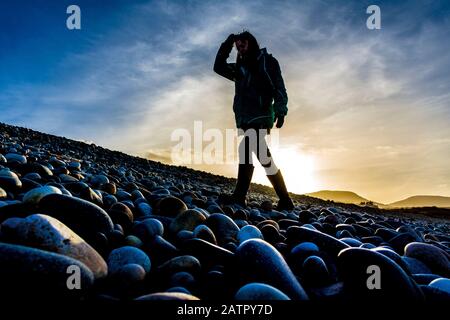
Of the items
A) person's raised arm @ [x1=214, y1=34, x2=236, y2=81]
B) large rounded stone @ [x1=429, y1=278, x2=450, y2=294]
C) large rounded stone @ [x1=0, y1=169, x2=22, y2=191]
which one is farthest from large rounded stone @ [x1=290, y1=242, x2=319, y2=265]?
person's raised arm @ [x1=214, y1=34, x2=236, y2=81]

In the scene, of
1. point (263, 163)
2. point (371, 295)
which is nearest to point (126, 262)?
point (371, 295)

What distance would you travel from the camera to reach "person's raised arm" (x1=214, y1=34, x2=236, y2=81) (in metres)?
5.68

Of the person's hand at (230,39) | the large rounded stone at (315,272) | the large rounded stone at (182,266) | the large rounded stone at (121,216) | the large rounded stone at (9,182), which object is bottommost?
the large rounded stone at (315,272)

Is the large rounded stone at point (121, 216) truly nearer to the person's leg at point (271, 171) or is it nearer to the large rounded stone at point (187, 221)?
the large rounded stone at point (187, 221)

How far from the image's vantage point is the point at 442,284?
6.76 ft

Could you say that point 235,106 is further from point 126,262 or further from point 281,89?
point 126,262

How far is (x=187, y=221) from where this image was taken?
2.97 m

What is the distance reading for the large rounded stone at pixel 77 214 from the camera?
2.31 m

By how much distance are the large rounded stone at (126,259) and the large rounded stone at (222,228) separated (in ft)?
3.01

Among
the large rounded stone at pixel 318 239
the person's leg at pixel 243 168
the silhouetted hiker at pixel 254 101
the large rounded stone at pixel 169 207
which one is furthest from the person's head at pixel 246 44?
the large rounded stone at pixel 318 239

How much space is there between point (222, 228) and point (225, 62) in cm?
350
